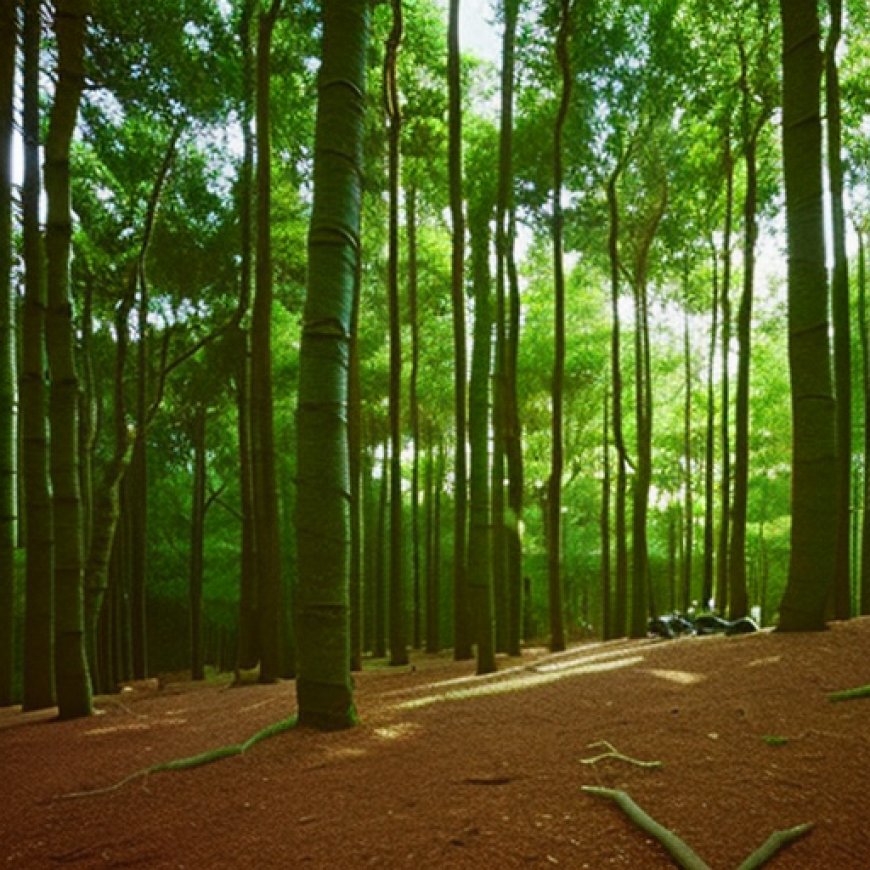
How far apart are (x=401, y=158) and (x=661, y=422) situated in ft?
30.5

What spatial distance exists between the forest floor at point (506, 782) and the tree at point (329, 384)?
1.01 ft

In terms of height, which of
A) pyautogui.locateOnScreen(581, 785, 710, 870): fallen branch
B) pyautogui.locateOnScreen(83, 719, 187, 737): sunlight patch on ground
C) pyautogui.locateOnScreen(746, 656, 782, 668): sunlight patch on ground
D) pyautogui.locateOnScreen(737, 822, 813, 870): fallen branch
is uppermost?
pyautogui.locateOnScreen(737, 822, 813, 870): fallen branch

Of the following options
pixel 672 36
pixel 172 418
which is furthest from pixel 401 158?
pixel 172 418

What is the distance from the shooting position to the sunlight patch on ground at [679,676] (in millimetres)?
3541

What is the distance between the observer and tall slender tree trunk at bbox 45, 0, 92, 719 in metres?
5.20

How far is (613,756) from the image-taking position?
2.49m

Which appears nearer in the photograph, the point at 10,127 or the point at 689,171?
the point at 10,127

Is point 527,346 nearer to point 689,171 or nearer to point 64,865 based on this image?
point 689,171

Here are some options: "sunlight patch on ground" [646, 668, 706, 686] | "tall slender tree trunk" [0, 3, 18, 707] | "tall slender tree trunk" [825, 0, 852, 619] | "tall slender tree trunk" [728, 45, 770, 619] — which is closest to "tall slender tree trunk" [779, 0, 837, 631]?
"sunlight patch on ground" [646, 668, 706, 686]

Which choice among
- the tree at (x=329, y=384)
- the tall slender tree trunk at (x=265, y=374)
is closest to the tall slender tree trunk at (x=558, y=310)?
the tall slender tree trunk at (x=265, y=374)

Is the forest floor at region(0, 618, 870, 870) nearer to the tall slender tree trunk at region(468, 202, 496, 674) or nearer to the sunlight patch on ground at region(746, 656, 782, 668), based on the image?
the sunlight patch on ground at region(746, 656, 782, 668)

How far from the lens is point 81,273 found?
34.7 feet

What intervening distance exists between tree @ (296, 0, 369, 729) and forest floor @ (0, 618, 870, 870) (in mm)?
309

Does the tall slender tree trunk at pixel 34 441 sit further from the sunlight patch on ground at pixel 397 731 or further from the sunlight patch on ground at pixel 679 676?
the sunlight patch on ground at pixel 679 676
